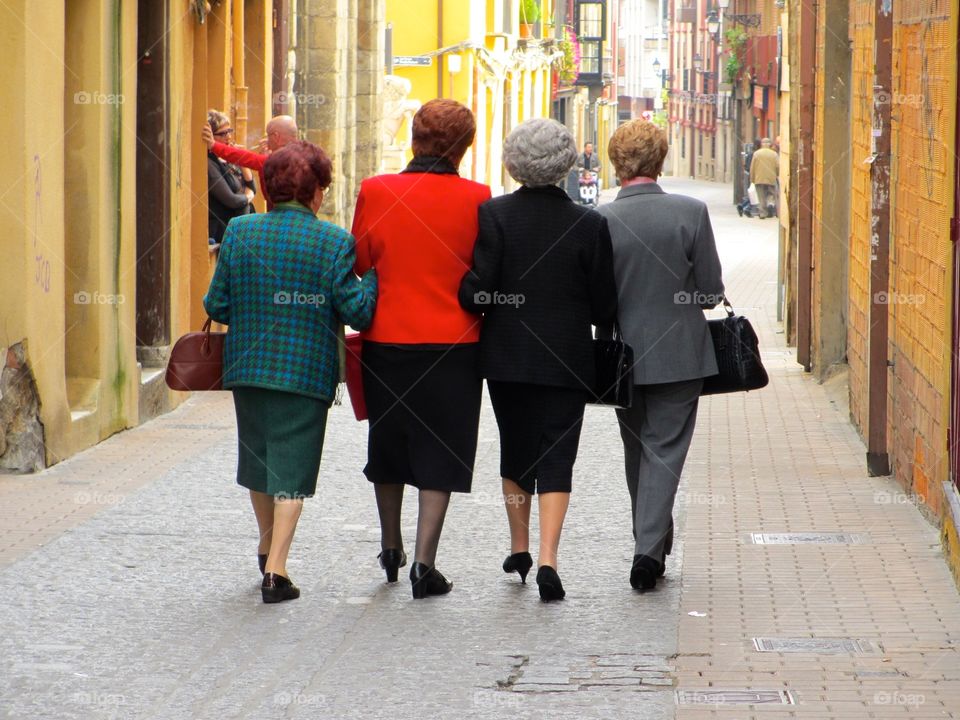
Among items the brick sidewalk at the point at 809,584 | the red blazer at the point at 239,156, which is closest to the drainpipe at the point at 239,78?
the red blazer at the point at 239,156

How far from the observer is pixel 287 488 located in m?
6.47

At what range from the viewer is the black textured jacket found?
Answer: 6414 mm

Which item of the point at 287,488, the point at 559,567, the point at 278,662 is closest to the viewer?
the point at 278,662

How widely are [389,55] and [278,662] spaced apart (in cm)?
2150

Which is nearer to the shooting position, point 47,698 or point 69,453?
point 47,698

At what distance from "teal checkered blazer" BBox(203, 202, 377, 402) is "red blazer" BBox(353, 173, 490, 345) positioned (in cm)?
8

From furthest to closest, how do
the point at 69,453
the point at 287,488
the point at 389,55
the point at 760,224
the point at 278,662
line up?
the point at 760,224 → the point at 389,55 → the point at 69,453 → the point at 287,488 → the point at 278,662

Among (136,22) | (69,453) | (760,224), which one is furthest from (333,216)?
(760,224)

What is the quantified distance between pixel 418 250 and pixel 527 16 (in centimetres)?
3893

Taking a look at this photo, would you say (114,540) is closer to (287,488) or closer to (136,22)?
(287,488)

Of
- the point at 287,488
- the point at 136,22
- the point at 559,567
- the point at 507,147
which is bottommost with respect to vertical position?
the point at 559,567

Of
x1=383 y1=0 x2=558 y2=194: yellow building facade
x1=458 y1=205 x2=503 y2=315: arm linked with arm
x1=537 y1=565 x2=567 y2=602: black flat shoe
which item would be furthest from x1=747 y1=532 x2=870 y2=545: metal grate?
x1=383 y1=0 x2=558 y2=194: yellow building facade

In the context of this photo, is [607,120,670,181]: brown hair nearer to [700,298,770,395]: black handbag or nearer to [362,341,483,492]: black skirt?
[700,298,770,395]: black handbag

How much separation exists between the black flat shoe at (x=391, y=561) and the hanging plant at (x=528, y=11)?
37766 millimetres
